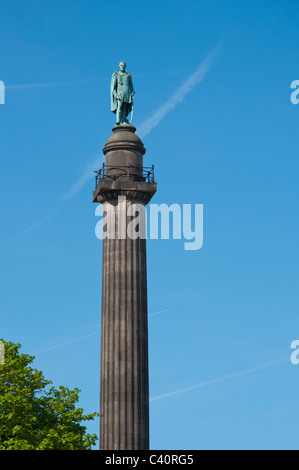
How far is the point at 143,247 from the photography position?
70.4 m

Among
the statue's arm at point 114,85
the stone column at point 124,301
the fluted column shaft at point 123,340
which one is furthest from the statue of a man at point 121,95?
the fluted column shaft at point 123,340

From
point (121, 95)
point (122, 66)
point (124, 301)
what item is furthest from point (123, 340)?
point (122, 66)

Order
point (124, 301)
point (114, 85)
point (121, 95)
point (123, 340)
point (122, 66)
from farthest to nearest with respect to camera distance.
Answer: point (122, 66) → point (114, 85) → point (121, 95) → point (124, 301) → point (123, 340)

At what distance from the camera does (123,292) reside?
68.5 m

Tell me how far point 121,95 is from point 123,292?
1595 centimetres

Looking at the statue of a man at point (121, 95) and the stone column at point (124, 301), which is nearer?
the stone column at point (124, 301)

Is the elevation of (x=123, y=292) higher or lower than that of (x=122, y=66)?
lower

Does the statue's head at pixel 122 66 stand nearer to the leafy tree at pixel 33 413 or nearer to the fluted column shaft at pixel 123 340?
the fluted column shaft at pixel 123 340

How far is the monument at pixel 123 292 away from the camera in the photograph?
65.7m

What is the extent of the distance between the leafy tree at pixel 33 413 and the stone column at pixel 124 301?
14.1 ft

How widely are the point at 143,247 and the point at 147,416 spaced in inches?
481

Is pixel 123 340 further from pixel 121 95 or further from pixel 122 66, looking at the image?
pixel 122 66

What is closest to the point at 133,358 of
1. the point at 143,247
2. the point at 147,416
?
the point at 147,416

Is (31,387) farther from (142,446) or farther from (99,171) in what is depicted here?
(99,171)
